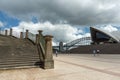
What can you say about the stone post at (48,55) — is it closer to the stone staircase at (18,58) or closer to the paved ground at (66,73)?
the paved ground at (66,73)

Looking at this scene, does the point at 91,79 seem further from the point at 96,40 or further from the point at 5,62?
the point at 96,40

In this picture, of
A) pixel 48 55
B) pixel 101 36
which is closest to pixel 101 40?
pixel 101 36

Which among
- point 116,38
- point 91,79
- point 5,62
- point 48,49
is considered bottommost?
point 91,79

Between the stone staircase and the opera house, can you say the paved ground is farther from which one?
the opera house

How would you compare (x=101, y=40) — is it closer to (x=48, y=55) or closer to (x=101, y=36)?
(x=101, y=36)

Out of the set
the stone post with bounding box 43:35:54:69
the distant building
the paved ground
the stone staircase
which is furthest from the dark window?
the stone post with bounding box 43:35:54:69

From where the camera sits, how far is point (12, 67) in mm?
11055

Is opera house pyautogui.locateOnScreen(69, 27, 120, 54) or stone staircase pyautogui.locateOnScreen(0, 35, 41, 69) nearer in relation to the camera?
stone staircase pyautogui.locateOnScreen(0, 35, 41, 69)

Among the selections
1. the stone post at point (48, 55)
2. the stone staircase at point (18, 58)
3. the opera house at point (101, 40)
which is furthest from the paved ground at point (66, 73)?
the opera house at point (101, 40)

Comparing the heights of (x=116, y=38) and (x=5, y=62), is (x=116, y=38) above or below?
above

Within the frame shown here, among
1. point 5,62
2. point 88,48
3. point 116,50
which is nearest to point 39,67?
point 5,62

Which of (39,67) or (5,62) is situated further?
(39,67)

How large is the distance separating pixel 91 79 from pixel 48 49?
16.8ft

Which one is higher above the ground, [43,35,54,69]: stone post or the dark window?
the dark window
